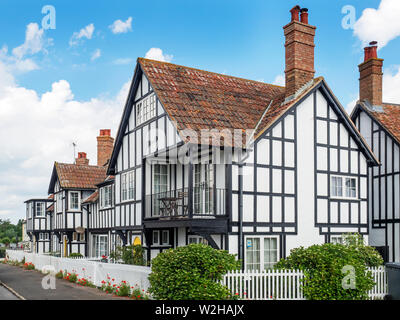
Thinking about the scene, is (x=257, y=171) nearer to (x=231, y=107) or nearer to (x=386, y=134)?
(x=231, y=107)

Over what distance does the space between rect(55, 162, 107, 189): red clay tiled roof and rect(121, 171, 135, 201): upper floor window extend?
1253cm

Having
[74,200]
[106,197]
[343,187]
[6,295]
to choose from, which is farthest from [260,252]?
[74,200]

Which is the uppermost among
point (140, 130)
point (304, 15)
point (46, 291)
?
point (304, 15)

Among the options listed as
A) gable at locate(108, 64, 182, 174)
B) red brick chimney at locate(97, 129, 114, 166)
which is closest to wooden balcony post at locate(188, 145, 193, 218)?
gable at locate(108, 64, 182, 174)

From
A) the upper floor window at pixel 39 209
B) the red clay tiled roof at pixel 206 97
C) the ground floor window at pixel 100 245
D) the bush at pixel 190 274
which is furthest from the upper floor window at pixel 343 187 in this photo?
the upper floor window at pixel 39 209

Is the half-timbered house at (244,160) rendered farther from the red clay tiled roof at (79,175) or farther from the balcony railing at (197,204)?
the red clay tiled roof at (79,175)

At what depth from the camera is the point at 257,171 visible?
18.3m

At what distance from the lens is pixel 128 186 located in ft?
73.9

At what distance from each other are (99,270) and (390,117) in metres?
15.6

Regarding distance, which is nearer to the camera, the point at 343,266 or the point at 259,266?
the point at 343,266

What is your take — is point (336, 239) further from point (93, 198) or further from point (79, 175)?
point (79, 175)
